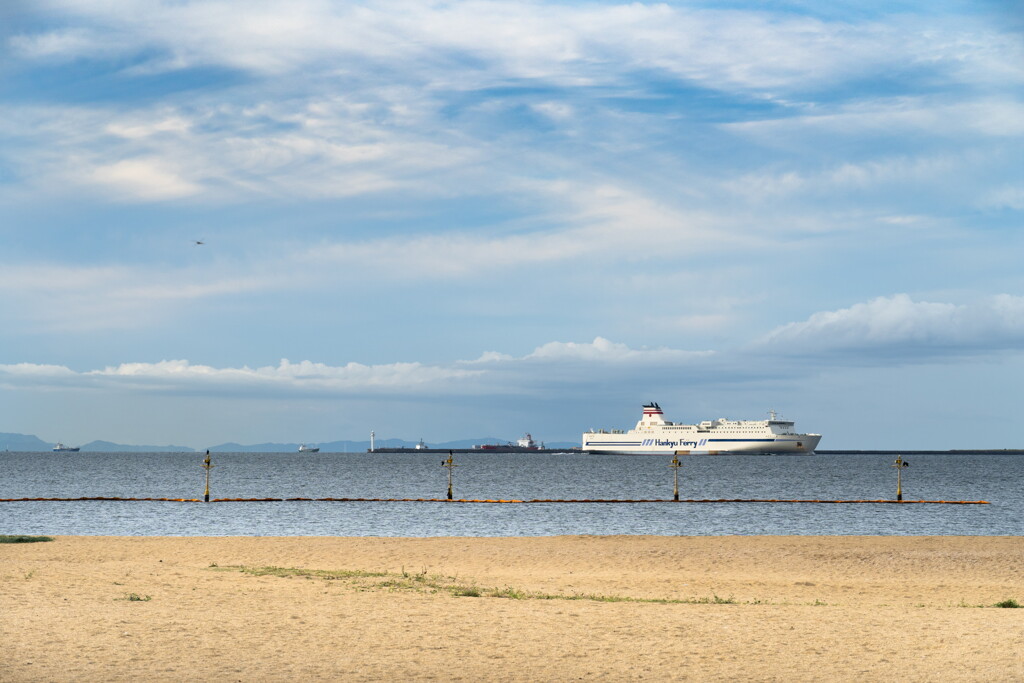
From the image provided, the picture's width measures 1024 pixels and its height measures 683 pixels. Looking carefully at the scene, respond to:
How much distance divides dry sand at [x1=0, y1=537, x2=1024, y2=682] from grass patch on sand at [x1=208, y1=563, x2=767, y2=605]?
0.16m

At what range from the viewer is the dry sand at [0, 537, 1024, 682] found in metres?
17.7

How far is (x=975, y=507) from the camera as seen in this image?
80500 millimetres

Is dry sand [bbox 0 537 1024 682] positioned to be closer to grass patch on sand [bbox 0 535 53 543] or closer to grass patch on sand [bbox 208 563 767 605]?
grass patch on sand [bbox 208 563 767 605]

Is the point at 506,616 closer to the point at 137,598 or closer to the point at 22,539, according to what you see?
the point at 137,598

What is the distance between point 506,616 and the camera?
23578 millimetres

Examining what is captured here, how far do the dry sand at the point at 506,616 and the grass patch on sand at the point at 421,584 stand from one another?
16cm

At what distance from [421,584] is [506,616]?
6660 mm

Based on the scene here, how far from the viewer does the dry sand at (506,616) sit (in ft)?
58.2

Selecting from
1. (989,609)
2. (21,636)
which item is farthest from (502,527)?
(21,636)

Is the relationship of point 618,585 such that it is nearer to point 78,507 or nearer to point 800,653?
point 800,653

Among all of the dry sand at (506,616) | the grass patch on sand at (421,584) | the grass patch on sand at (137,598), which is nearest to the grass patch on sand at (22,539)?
the dry sand at (506,616)

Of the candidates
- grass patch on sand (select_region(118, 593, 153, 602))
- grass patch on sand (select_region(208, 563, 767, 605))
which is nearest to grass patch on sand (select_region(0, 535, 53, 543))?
grass patch on sand (select_region(208, 563, 767, 605))

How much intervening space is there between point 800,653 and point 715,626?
3.32 meters

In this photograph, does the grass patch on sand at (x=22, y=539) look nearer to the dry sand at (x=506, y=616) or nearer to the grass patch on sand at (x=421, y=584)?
the dry sand at (x=506, y=616)
